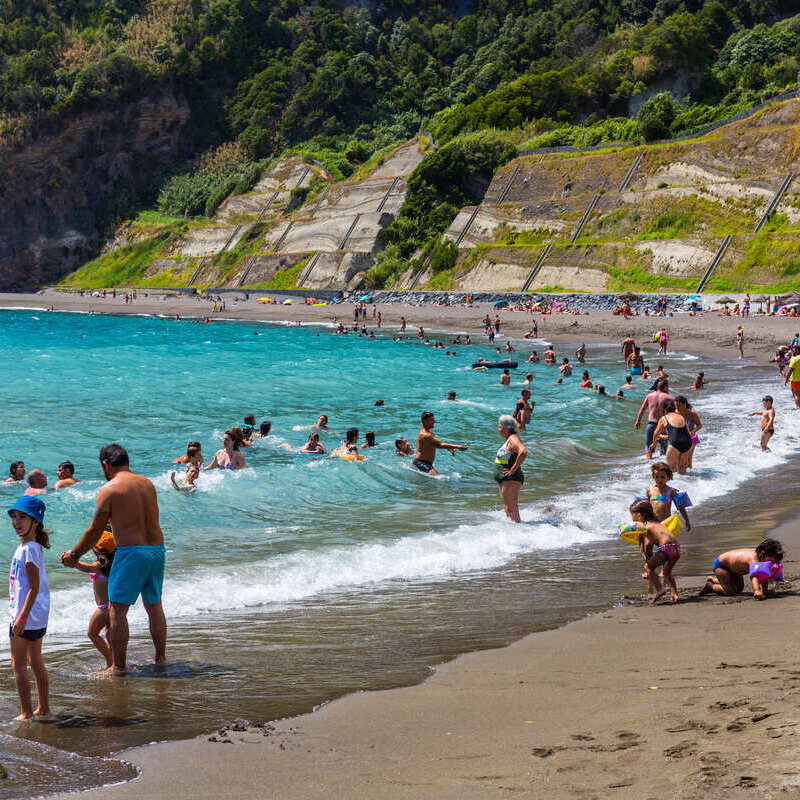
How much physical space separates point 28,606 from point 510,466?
7679mm

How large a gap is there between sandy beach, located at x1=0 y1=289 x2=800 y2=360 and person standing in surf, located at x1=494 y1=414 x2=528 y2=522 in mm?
28941

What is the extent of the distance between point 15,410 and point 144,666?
23392mm

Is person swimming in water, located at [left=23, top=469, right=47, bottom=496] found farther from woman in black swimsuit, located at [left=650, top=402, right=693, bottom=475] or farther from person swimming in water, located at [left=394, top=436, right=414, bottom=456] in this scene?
woman in black swimsuit, located at [left=650, top=402, right=693, bottom=475]

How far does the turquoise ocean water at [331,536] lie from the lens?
652 cm

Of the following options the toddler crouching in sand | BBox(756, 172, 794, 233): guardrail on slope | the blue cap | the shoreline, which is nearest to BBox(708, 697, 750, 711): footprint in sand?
the shoreline

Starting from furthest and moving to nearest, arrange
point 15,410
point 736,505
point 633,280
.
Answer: point 633,280 < point 15,410 < point 736,505

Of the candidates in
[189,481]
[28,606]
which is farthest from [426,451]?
[28,606]

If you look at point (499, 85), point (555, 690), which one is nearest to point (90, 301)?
point (499, 85)

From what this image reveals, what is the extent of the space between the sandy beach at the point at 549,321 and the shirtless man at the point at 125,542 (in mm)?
35597

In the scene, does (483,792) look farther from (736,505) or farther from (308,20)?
(308,20)

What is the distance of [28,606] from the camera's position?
233 inches

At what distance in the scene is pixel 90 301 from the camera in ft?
320

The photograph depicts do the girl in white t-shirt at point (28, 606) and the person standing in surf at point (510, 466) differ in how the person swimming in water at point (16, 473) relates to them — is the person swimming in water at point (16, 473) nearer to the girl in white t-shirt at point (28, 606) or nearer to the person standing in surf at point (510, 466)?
the person standing in surf at point (510, 466)

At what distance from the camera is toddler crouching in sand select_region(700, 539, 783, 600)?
819cm
